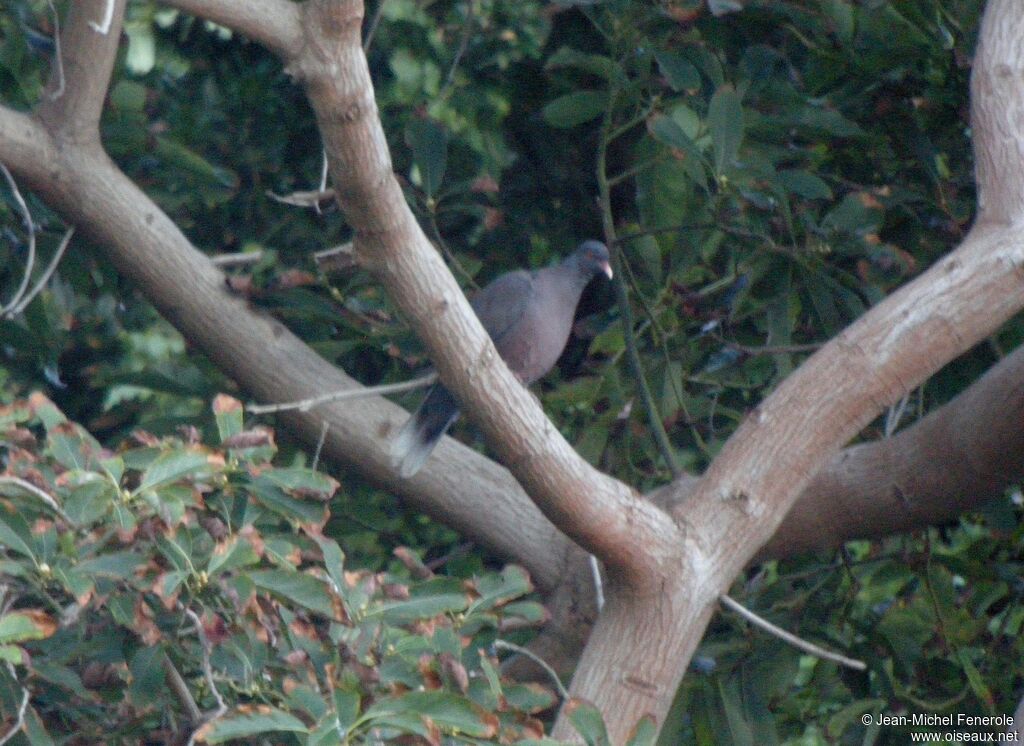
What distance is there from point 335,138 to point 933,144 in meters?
2.01

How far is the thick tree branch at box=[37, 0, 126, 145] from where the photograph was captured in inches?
139

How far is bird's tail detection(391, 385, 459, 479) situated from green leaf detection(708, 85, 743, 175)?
0.90 metres

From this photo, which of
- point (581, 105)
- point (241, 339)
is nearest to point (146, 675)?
point (241, 339)

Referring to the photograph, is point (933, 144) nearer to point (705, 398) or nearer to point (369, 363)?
point (705, 398)

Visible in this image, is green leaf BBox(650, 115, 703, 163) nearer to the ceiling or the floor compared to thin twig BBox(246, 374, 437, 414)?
nearer to the ceiling

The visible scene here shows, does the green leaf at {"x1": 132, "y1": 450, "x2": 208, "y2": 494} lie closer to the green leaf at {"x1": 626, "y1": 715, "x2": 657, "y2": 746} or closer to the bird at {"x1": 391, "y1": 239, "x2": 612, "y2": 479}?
the green leaf at {"x1": 626, "y1": 715, "x2": 657, "y2": 746}

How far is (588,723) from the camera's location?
2.33 m

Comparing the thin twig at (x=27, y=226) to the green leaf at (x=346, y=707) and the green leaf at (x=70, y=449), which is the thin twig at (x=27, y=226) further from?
the green leaf at (x=346, y=707)

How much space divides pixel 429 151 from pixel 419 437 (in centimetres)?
71

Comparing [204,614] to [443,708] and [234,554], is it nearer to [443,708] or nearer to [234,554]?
[234,554]

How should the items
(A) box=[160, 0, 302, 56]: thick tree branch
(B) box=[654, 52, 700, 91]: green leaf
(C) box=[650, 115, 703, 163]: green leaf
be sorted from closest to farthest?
1. (A) box=[160, 0, 302, 56]: thick tree branch
2. (C) box=[650, 115, 703, 163]: green leaf
3. (B) box=[654, 52, 700, 91]: green leaf

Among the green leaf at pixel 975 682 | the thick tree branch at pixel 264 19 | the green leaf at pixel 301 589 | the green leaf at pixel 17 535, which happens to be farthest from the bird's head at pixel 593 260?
the green leaf at pixel 17 535

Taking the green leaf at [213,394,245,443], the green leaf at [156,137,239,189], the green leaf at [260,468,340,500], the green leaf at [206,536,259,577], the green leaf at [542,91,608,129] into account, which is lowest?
the green leaf at [206,536,259,577]

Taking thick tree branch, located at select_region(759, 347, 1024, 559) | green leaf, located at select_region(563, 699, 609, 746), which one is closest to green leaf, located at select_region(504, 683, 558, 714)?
green leaf, located at select_region(563, 699, 609, 746)
